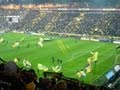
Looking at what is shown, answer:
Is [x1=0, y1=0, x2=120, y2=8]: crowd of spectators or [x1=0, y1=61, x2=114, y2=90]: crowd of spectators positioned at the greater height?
[x1=0, y1=61, x2=114, y2=90]: crowd of spectators

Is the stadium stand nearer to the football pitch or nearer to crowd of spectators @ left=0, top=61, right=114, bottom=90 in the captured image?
the football pitch

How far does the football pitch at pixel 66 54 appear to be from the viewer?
37.4m

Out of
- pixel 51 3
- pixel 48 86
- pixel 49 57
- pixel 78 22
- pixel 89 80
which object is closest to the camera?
pixel 48 86

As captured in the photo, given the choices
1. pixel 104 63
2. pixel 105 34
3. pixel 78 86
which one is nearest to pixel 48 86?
pixel 78 86

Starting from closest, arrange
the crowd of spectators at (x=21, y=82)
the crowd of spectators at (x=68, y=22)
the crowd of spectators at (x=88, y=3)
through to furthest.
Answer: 1. the crowd of spectators at (x=21, y=82)
2. the crowd of spectators at (x=68, y=22)
3. the crowd of spectators at (x=88, y=3)

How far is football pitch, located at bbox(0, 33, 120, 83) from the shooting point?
123 ft

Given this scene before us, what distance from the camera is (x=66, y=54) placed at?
46844 mm

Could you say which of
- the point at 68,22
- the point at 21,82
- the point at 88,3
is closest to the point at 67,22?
the point at 68,22

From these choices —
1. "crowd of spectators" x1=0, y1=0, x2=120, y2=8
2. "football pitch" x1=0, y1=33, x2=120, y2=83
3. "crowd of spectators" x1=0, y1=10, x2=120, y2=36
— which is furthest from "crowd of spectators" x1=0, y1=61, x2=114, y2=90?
"crowd of spectators" x1=0, y1=0, x2=120, y2=8

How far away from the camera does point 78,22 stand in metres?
76.4

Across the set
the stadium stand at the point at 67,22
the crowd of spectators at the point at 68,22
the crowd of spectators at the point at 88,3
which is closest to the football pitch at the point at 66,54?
the crowd of spectators at the point at 68,22

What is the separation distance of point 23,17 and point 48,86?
86.1 m

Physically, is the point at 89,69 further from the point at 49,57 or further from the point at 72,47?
the point at 72,47

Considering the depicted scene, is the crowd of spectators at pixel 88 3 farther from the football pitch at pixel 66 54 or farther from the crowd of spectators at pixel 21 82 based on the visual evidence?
the crowd of spectators at pixel 21 82
